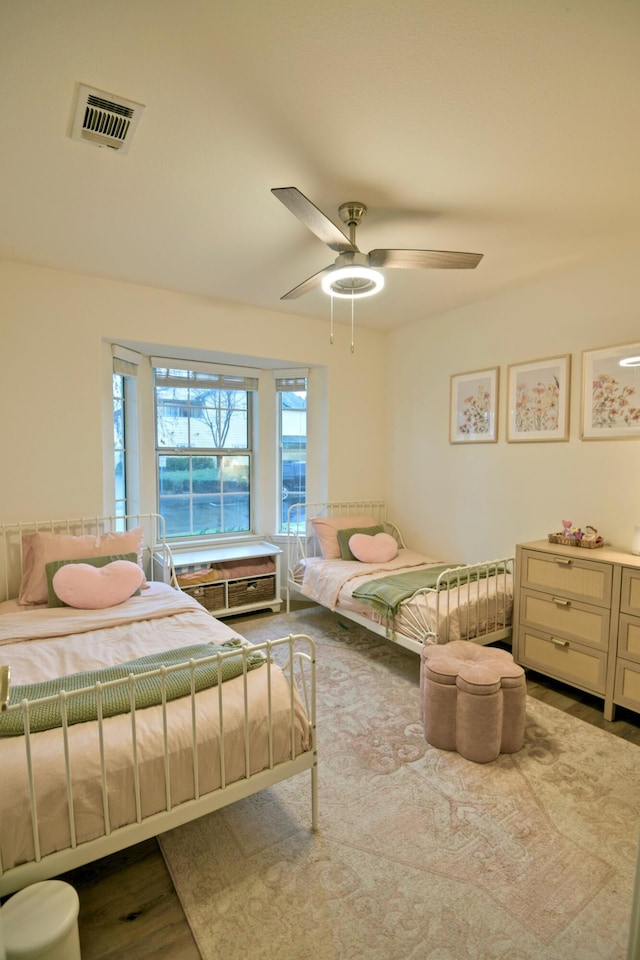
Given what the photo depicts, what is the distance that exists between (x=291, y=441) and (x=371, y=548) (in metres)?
1.44

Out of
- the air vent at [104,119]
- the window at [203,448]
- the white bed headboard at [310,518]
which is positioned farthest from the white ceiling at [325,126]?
the white bed headboard at [310,518]

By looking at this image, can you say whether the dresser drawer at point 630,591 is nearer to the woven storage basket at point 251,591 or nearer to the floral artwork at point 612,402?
the floral artwork at point 612,402

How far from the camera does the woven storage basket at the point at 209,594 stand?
3725mm

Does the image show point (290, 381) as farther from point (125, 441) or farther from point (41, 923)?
point (41, 923)

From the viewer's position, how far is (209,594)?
3787 mm

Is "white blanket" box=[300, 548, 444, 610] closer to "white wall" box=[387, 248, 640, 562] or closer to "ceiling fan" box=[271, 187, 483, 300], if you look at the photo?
"white wall" box=[387, 248, 640, 562]

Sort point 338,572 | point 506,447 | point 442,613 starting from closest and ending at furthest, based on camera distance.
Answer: point 442,613 → point 506,447 → point 338,572

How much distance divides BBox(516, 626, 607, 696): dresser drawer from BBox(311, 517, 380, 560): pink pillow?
1.62 metres

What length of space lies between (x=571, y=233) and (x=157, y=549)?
12.0 feet

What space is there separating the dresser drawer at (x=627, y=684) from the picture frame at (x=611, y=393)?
1283 mm

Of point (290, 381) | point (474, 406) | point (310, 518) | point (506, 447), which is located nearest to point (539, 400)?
point (506, 447)

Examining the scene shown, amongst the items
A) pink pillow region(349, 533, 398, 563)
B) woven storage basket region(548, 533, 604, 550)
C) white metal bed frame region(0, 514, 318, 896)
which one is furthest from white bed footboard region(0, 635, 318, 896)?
pink pillow region(349, 533, 398, 563)

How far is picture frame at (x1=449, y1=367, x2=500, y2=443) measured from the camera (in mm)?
3445

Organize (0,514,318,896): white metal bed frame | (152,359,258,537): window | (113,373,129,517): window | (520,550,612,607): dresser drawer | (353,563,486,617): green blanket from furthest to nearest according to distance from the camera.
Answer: (152,359,258,537): window, (113,373,129,517): window, (353,563,486,617): green blanket, (520,550,612,607): dresser drawer, (0,514,318,896): white metal bed frame
